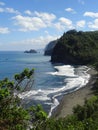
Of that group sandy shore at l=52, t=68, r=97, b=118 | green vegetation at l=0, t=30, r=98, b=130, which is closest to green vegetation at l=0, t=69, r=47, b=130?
green vegetation at l=0, t=30, r=98, b=130

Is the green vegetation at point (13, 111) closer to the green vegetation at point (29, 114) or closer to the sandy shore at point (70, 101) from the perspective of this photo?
the green vegetation at point (29, 114)

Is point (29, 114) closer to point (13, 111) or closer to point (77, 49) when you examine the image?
point (13, 111)

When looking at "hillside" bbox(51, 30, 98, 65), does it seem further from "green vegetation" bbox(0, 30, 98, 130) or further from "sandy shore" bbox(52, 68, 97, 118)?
"green vegetation" bbox(0, 30, 98, 130)

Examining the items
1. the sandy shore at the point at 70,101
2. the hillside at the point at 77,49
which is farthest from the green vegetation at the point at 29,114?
the hillside at the point at 77,49

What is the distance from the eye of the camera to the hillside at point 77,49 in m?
137

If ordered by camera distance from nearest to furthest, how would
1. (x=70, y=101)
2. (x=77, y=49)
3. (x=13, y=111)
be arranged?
1. (x=13, y=111)
2. (x=70, y=101)
3. (x=77, y=49)

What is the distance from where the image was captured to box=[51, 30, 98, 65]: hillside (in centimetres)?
13662

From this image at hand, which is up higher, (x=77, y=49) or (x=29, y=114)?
(x=29, y=114)

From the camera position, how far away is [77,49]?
148 metres

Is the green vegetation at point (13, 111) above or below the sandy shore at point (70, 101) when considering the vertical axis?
above

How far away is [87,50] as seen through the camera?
14612cm

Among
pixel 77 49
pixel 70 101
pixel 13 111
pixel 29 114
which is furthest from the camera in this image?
pixel 77 49

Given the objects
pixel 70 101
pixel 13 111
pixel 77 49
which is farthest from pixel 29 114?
pixel 77 49

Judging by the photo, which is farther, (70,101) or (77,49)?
(77,49)
